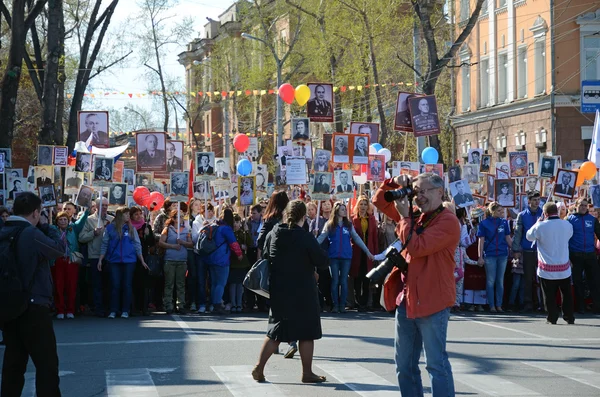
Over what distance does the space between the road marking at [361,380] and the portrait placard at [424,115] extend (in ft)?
41.6

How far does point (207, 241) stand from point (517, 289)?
5586mm

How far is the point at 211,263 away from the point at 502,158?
30.5m

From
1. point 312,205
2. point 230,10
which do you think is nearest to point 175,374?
point 312,205

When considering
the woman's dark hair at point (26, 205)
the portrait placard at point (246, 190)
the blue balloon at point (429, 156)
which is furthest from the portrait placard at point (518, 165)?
the woman's dark hair at point (26, 205)

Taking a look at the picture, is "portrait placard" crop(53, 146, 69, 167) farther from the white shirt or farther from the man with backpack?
the man with backpack

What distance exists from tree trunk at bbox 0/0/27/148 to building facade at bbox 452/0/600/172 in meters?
24.7

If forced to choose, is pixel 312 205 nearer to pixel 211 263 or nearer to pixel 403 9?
pixel 211 263

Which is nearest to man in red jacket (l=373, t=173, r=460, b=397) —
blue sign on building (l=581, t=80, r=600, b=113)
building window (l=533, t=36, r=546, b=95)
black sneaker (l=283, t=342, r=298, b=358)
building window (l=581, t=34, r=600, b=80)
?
black sneaker (l=283, t=342, r=298, b=358)

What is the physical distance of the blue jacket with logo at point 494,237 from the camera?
734 inches

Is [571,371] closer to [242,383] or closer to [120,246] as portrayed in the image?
[242,383]

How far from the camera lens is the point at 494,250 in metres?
18.7

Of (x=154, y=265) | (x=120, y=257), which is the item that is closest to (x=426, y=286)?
(x=120, y=257)

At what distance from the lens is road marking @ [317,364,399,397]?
9695 mm

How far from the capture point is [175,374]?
10828 mm
